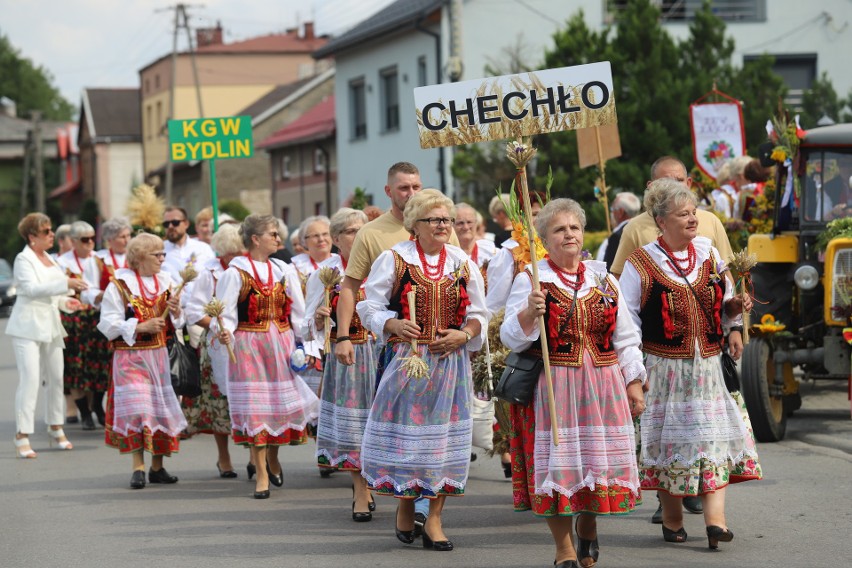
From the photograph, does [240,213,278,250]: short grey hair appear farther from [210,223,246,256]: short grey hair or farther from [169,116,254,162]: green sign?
[169,116,254,162]: green sign

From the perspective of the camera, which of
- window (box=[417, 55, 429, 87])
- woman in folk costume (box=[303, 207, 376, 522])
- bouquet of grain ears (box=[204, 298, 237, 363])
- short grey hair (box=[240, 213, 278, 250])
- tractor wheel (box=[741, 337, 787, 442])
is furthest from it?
window (box=[417, 55, 429, 87])

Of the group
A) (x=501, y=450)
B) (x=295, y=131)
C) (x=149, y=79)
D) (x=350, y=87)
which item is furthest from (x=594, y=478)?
(x=149, y=79)

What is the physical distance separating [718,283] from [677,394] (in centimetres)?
64

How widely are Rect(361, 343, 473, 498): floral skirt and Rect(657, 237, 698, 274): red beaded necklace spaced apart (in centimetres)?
123

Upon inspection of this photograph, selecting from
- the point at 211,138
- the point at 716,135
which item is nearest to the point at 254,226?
the point at 211,138

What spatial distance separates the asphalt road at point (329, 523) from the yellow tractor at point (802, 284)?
479 mm

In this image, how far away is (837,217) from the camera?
1195cm

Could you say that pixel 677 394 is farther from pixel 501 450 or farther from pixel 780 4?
pixel 780 4

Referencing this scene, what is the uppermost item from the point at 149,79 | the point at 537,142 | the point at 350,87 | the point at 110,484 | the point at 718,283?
the point at 149,79

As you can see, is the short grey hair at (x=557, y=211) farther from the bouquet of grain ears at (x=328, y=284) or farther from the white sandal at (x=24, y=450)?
the white sandal at (x=24, y=450)

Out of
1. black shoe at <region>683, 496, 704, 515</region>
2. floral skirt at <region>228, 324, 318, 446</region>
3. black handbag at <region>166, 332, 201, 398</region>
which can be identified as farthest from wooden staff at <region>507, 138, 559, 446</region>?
black handbag at <region>166, 332, 201, 398</region>

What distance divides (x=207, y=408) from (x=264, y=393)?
1.00m

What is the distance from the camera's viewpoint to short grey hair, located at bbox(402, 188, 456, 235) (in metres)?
7.68

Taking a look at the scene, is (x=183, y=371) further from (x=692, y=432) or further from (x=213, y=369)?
(x=692, y=432)
